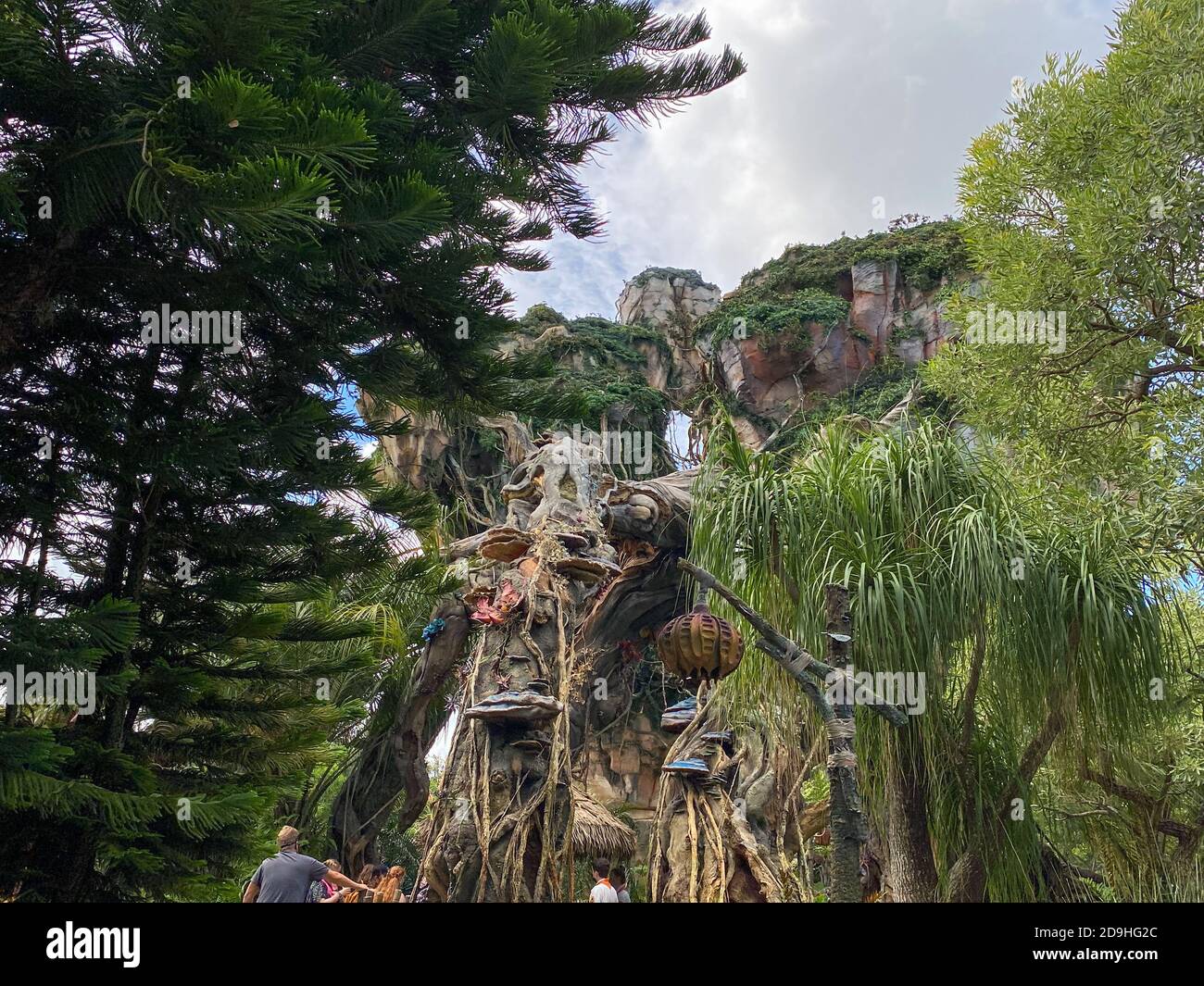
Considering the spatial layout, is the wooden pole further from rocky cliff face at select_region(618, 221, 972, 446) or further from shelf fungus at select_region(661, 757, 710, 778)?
rocky cliff face at select_region(618, 221, 972, 446)

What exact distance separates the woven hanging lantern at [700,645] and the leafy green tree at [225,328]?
1196 millimetres

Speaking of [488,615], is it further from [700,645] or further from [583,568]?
[700,645]

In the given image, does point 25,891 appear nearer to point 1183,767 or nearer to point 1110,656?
point 1110,656

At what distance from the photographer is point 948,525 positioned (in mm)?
4254

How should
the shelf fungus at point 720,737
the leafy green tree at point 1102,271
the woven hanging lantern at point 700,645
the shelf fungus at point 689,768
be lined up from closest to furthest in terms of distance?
the woven hanging lantern at point 700,645 < the leafy green tree at point 1102,271 < the shelf fungus at point 689,768 < the shelf fungus at point 720,737

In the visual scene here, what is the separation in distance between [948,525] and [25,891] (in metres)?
3.99

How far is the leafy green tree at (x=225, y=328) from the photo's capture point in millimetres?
2420

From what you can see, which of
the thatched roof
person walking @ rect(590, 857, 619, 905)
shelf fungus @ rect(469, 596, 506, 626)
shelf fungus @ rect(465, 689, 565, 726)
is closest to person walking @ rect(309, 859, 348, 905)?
shelf fungus @ rect(465, 689, 565, 726)

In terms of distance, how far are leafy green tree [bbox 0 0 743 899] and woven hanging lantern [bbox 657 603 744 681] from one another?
1196 millimetres

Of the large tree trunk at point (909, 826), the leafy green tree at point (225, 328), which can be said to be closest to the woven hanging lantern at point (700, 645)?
the leafy green tree at point (225, 328)

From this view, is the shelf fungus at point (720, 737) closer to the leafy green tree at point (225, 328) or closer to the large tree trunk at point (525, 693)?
the large tree trunk at point (525, 693)

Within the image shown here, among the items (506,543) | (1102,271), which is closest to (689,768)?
(506,543)

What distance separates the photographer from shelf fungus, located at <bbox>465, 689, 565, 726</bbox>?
19.9 feet

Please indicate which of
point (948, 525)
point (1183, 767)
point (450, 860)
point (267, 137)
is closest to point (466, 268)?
point (267, 137)
